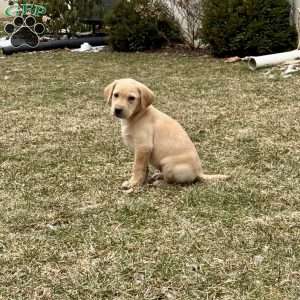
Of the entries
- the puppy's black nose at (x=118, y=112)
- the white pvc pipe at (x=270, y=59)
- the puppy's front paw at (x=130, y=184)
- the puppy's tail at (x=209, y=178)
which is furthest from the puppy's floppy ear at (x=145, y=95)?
the white pvc pipe at (x=270, y=59)

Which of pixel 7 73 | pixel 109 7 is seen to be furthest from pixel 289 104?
pixel 109 7

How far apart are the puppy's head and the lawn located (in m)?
0.63

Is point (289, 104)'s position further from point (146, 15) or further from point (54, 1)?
point (54, 1)

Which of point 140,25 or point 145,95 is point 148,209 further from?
point 140,25

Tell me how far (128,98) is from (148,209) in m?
0.81

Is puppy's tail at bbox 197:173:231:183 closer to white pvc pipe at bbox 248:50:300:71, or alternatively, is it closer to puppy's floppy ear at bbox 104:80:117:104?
puppy's floppy ear at bbox 104:80:117:104

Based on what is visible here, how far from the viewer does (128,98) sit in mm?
4188

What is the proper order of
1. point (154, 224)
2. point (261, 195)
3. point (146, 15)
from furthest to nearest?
1. point (146, 15)
2. point (261, 195)
3. point (154, 224)

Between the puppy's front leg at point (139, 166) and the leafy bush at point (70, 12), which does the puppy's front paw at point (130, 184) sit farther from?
the leafy bush at point (70, 12)

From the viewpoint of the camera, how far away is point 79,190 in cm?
452

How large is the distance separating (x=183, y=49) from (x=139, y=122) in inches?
339

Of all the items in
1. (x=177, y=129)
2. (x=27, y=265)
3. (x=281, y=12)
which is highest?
(x=281, y=12)

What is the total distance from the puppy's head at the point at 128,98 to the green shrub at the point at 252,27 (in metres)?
6.81

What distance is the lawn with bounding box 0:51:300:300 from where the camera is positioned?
313 centimetres
